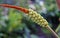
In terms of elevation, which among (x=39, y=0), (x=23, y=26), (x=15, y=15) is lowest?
(x=23, y=26)

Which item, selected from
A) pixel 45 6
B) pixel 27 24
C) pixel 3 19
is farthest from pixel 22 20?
pixel 45 6

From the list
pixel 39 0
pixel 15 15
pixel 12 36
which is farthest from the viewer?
pixel 39 0

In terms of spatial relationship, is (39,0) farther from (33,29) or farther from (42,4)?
(33,29)

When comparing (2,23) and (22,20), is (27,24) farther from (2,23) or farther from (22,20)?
(2,23)

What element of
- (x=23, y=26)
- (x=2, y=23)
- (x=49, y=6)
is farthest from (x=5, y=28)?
(x=49, y=6)

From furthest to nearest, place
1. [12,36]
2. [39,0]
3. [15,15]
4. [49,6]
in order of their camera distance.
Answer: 1. [49,6]
2. [39,0]
3. [15,15]
4. [12,36]

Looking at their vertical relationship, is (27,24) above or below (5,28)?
above

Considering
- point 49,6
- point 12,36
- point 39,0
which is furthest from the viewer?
point 49,6

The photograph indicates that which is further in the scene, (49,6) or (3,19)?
(49,6)

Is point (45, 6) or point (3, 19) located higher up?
point (45, 6)
